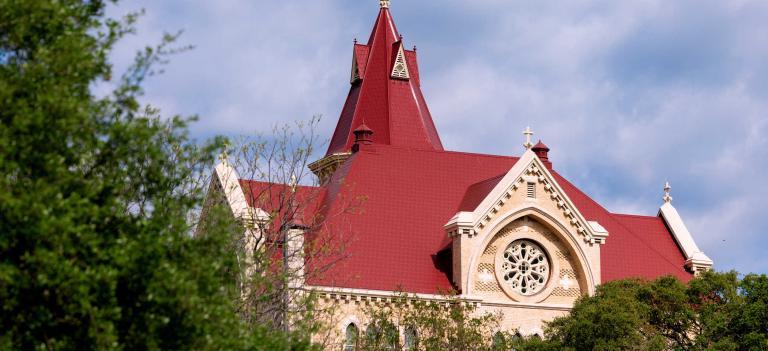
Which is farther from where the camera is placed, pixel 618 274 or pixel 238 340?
pixel 618 274

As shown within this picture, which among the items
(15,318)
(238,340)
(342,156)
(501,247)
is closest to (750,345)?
(501,247)

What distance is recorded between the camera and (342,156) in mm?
52812

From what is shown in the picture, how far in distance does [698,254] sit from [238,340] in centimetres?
3303

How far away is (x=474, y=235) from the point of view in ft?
149

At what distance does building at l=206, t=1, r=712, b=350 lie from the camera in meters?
44.8

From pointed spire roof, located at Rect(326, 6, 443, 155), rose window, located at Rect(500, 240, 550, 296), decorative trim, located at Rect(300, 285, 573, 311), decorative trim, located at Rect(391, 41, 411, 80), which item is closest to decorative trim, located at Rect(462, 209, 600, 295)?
decorative trim, located at Rect(300, 285, 573, 311)

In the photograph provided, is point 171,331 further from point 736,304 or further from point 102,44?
point 736,304

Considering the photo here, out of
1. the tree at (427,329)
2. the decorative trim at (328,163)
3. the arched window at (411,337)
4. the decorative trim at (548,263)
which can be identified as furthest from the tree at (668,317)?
the decorative trim at (328,163)

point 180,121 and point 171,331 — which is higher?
point 180,121

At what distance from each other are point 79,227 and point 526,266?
30.2m

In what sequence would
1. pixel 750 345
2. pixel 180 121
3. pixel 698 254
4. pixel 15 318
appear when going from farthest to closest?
pixel 698 254
pixel 750 345
pixel 180 121
pixel 15 318

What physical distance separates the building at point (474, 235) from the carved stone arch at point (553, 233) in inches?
1.8

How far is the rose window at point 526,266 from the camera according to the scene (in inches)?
1836

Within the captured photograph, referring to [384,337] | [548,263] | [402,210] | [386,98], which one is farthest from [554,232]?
[386,98]
